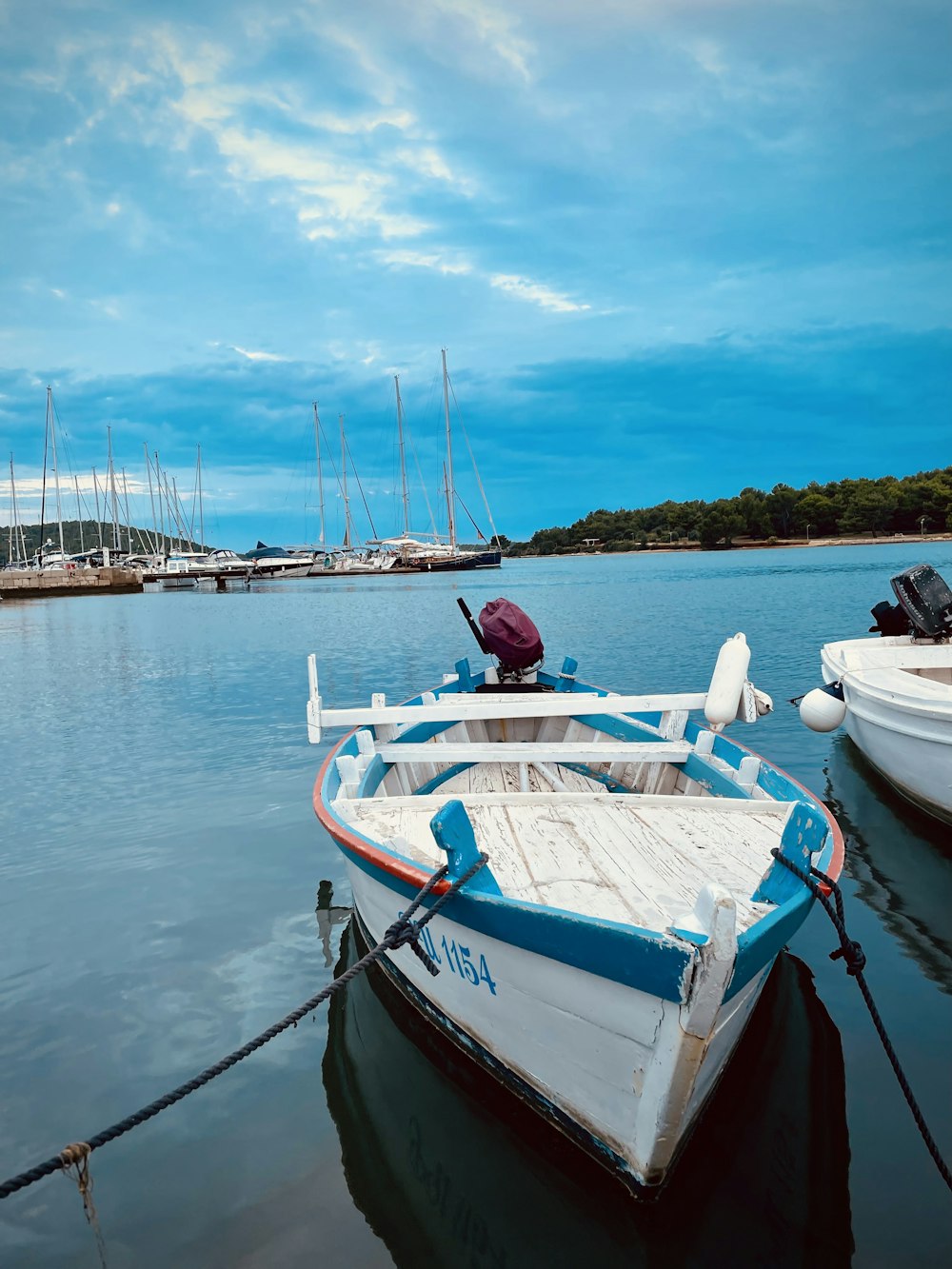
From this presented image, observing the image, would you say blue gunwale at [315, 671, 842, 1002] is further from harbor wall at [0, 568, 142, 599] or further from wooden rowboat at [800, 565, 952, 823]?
harbor wall at [0, 568, 142, 599]

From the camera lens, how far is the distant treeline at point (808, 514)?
137 meters

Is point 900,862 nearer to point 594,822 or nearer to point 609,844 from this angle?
point 594,822

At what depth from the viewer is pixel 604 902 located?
13.7 ft

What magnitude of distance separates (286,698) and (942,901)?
575 inches

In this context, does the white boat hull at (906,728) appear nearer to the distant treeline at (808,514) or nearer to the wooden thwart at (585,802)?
the wooden thwart at (585,802)

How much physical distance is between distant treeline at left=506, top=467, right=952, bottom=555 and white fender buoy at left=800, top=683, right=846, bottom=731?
13903 cm

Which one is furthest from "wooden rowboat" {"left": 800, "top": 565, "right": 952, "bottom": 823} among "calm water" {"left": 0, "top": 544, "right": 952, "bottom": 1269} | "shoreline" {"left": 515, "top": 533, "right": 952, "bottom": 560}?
"shoreline" {"left": 515, "top": 533, "right": 952, "bottom": 560}

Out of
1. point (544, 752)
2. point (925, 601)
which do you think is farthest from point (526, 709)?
point (925, 601)

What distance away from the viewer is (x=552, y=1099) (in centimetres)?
405

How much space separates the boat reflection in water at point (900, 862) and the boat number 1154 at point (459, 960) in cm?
392

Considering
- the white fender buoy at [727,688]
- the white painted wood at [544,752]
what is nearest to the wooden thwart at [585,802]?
the white painted wood at [544,752]

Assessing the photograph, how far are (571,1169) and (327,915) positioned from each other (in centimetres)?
398

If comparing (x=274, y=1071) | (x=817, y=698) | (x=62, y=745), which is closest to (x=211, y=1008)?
(x=274, y=1071)

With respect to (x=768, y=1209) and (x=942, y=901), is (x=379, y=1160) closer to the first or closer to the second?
(x=768, y=1209)
